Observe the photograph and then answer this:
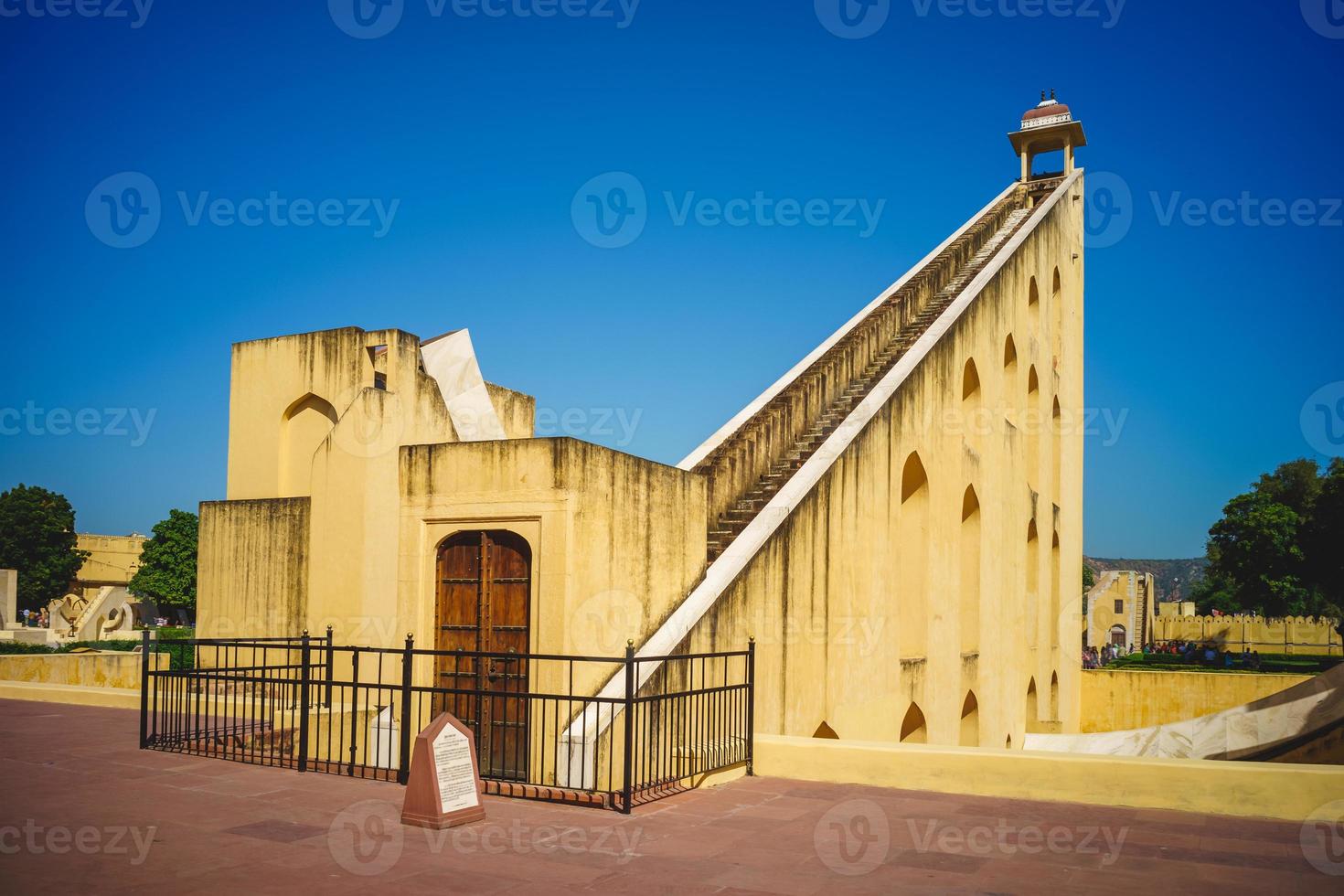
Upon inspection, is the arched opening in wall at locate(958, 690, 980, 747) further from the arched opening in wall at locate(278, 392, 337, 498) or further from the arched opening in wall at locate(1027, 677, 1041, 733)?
the arched opening in wall at locate(278, 392, 337, 498)

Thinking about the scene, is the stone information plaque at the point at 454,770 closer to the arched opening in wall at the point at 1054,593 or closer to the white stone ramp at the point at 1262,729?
the white stone ramp at the point at 1262,729

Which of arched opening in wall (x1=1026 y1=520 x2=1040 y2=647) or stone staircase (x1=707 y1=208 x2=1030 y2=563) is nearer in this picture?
stone staircase (x1=707 y1=208 x2=1030 y2=563)

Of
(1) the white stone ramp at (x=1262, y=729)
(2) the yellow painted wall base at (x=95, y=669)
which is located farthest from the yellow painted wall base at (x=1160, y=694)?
(2) the yellow painted wall base at (x=95, y=669)

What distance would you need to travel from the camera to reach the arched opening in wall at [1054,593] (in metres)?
25.2

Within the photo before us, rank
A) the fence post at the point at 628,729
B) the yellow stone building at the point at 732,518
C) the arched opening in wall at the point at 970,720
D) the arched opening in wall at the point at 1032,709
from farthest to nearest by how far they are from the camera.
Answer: the arched opening in wall at the point at 1032,709 < the arched opening in wall at the point at 970,720 < the yellow stone building at the point at 732,518 < the fence post at the point at 628,729

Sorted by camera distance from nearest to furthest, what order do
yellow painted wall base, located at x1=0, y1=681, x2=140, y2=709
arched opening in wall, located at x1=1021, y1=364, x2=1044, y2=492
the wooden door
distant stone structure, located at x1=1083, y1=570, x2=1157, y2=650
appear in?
1. the wooden door
2. yellow painted wall base, located at x1=0, y1=681, x2=140, y2=709
3. arched opening in wall, located at x1=1021, y1=364, x2=1044, y2=492
4. distant stone structure, located at x1=1083, y1=570, x2=1157, y2=650

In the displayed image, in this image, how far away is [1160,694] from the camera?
28.0 meters

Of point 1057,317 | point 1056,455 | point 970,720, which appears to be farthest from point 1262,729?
point 1057,317

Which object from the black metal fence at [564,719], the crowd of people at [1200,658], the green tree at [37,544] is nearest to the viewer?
the black metal fence at [564,719]

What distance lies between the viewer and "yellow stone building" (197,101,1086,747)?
987cm

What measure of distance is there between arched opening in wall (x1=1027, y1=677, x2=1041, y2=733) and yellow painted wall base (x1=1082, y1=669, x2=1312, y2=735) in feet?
19.0

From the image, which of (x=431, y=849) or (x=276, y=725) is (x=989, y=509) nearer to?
(x=276, y=725)

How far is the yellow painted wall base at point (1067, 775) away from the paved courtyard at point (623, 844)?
18cm

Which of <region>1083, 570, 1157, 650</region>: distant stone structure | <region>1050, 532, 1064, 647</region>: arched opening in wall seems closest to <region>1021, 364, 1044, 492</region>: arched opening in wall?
<region>1050, 532, 1064, 647</region>: arched opening in wall
